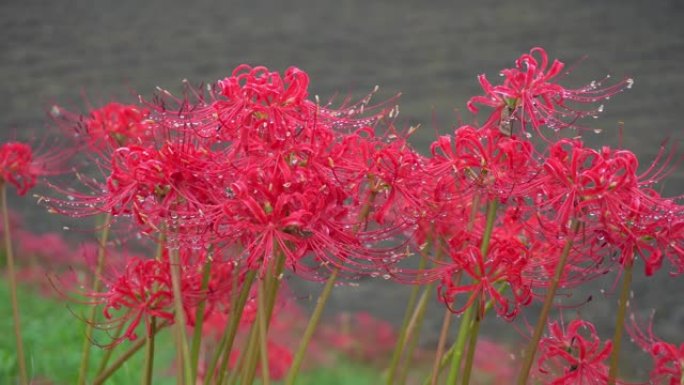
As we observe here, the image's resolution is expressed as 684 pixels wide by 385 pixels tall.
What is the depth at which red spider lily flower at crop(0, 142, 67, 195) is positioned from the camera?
1.88 metres

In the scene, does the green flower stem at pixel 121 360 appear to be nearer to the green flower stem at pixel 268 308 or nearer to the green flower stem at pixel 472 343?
the green flower stem at pixel 268 308

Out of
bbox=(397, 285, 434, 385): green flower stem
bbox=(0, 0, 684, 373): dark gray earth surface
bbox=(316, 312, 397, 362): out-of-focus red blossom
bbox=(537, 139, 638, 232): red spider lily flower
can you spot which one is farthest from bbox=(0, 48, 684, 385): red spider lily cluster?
bbox=(0, 0, 684, 373): dark gray earth surface

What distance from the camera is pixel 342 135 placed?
4.60 feet

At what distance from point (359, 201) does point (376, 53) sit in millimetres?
3791

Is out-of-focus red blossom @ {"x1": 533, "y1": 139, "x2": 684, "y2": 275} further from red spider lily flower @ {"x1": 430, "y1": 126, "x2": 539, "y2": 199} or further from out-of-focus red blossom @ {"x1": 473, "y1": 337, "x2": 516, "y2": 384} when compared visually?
out-of-focus red blossom @ {"x1": 473, "y1": 337, "x2": 516, "y2": 384}

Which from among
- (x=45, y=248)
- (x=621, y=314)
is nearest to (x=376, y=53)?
(x=45, y=248)

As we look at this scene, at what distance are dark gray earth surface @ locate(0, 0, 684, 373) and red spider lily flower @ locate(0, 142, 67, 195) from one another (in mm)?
1982

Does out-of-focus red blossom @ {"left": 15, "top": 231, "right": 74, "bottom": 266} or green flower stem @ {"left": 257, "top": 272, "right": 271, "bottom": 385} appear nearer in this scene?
green flower stem @ {"left": 257, "top": 272, "right": 271, "bottom": 385}

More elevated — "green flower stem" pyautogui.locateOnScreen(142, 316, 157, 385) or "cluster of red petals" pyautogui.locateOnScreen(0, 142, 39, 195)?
"cluster of red petals" pyautogui.locateOnScreen(0, 142, 39, 195)

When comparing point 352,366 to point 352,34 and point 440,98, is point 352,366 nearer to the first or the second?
point 440,98

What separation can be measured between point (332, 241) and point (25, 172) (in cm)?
90

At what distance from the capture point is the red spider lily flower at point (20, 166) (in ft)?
6.17

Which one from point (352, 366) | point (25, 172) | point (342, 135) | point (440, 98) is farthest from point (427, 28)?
point (342, 135)

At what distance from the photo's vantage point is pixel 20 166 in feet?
6.22
